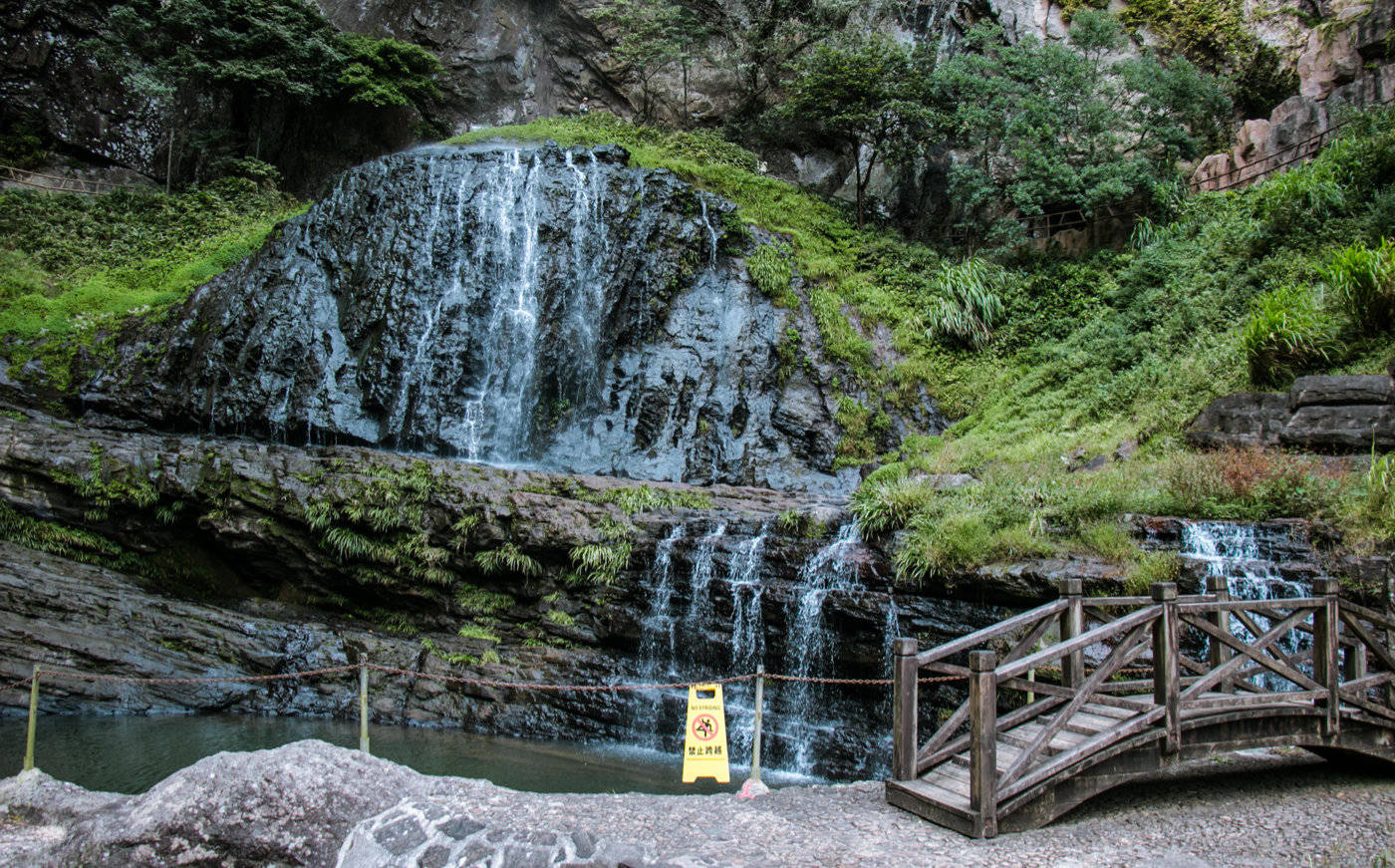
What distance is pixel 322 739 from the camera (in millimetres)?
8281

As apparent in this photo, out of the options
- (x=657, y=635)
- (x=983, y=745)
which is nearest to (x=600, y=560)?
(x=657, y=635)

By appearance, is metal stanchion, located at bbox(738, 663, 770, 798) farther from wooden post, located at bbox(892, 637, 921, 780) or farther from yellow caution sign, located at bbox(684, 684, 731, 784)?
wooden post, located at bbox(892, 637, 921, 780)

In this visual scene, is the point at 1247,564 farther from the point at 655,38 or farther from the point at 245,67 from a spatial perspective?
the point at 245,67

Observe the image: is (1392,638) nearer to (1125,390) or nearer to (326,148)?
(1125,390)

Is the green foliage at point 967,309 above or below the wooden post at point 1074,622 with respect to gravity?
above

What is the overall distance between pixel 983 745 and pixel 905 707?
2.16 feet

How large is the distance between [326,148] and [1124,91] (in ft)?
79.9

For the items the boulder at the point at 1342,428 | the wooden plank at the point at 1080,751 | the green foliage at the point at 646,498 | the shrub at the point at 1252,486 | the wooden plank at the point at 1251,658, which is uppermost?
the boulder at the point at 1342,428

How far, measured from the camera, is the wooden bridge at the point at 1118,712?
5188 mm

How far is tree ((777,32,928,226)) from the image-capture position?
20391mm

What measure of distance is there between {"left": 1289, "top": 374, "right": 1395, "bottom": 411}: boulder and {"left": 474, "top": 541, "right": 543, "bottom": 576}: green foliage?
417 inches

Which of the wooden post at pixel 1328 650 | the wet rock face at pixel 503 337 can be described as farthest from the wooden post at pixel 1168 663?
the wet rock face at pixel 503 337

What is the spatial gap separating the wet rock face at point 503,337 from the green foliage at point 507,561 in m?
4.11

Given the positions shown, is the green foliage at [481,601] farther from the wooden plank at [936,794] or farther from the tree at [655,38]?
the tree at [655,38]
